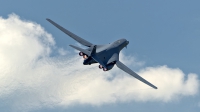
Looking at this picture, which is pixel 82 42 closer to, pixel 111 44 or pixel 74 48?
pixel 111 44

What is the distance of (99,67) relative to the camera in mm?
155625

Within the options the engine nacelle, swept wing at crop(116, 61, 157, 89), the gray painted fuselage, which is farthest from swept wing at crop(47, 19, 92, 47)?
swept wing at crop(116, 61, 157, 89)

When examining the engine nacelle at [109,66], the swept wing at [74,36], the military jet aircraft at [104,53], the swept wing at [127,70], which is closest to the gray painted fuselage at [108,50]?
the military jet aircraft at [104,53]

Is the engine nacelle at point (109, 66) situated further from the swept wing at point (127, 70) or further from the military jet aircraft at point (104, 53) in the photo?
the swept wing at point (127, 70)

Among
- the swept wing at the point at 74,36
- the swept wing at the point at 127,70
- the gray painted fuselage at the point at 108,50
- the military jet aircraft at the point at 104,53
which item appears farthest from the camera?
the swept wing at the point at 74,36

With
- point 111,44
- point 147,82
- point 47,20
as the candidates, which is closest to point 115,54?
point 111,44

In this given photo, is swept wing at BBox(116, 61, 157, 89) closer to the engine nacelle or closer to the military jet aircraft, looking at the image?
the military jet aircraft

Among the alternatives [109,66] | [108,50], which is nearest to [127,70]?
[109,66]

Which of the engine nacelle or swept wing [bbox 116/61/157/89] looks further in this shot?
swept wing [bbox 116/61/157/89]

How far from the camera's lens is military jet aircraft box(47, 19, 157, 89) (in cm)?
15262

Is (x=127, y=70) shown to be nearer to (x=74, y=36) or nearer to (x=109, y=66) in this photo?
(x=109, y=66)

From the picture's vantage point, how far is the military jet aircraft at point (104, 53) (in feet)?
501

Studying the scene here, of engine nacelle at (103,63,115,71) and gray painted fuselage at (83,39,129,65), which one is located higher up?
gray painted fuselage at (83,39,129,65)

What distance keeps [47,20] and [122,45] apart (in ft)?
91.2
